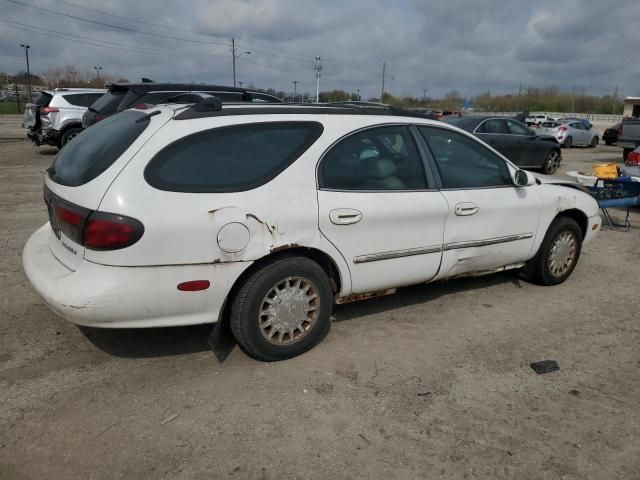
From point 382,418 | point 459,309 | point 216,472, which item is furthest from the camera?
point 459,309

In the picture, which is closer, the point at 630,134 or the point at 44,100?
the point at 44,100

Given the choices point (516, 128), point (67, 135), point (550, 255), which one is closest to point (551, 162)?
point (516, 128)

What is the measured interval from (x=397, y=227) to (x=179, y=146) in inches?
62.9

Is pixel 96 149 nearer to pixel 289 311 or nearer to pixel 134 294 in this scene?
pixel 134 294

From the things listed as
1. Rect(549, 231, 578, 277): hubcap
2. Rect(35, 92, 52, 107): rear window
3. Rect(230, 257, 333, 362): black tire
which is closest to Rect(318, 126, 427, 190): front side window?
Rect(230, 257, 333, 362): black tire

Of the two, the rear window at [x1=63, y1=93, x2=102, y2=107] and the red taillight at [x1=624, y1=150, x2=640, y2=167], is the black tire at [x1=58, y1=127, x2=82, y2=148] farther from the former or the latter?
the red taillight at [x1=624, y1=150, x2=640, y2=167]

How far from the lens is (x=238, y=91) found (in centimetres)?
1084

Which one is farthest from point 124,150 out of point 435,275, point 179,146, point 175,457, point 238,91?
point 238,91

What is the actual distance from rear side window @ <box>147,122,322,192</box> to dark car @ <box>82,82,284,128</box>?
665 centimetres

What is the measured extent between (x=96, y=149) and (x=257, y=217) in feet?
3.59

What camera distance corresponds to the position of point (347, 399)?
3.19 meters

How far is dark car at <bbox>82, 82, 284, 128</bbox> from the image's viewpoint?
390 inches

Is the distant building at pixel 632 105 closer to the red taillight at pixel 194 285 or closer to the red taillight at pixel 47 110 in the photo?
the red taillight at pixel 47 110

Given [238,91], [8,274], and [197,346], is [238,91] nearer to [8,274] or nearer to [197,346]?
[8,274]
